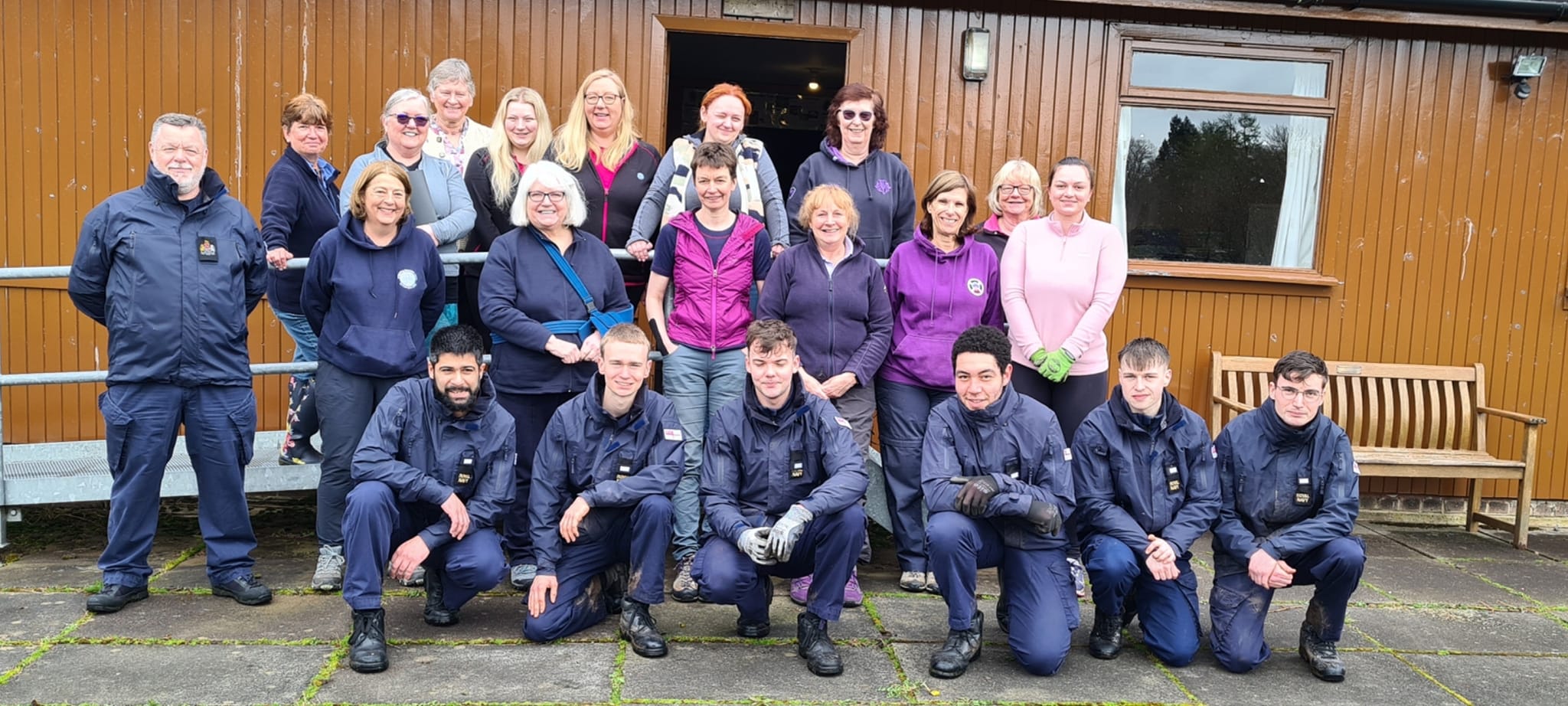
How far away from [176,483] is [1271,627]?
175 inches

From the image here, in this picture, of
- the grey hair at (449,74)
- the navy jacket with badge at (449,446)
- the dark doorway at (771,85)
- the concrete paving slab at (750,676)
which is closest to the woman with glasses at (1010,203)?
the concrete paving slab at (750,676)

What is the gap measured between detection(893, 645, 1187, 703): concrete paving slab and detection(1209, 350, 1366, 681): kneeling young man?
332mm

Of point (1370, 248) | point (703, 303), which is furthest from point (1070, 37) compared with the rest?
point (703, 303)

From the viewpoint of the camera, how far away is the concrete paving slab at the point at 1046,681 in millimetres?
3312

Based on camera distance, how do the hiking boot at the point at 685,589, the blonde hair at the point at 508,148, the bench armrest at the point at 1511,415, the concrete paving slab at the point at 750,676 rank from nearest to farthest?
the concrete paving slab at the point at 750,676 → the hiking boot at the point at 685,589 → the blonde hair at the point at 508,148 → the bench armrest at the point at 1511,415

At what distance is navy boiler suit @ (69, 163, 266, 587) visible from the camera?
12.4 feet

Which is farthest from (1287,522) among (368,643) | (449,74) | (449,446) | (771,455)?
(449,74)

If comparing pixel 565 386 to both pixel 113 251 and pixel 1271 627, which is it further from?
pixel 1271 627

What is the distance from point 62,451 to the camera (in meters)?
5.24

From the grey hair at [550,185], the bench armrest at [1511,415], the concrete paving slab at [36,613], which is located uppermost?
the grey hair at [550,185]

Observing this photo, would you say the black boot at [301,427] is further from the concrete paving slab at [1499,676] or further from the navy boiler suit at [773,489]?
the concrete paving slab at [1499,676]

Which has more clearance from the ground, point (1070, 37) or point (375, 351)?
point (1070, 37)

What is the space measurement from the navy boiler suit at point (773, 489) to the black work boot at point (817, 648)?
5cm

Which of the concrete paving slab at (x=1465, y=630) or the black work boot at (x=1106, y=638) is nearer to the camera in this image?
the black work boot at (x=1106, y=638)
